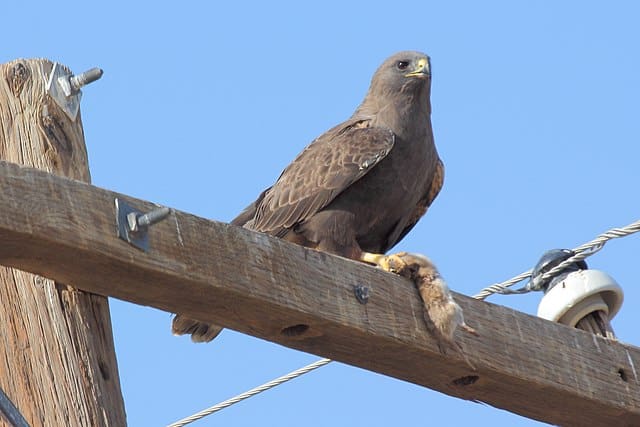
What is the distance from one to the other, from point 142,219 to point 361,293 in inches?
34.3

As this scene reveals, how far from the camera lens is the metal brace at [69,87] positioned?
4534 millimetres

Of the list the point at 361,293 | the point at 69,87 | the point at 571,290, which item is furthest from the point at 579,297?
the point at 69,87

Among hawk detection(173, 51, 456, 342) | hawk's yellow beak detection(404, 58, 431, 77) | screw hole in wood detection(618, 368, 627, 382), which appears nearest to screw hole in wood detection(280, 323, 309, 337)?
screw hole in wood detection(618, 368, 627, 382)

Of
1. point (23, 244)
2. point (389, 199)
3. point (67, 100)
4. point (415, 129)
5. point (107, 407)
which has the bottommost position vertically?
point (107, 407)

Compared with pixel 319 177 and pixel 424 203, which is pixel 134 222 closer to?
pixel 319 177

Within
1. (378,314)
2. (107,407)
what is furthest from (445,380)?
(107,407)

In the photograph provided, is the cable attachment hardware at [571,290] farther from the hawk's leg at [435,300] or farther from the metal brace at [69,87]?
the metal brace at [69,87]

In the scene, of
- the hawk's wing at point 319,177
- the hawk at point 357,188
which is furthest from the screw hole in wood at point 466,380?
the hawk's wing at point 319,177

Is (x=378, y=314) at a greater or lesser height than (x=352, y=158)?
lesser

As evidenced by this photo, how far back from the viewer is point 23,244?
3.53 metres

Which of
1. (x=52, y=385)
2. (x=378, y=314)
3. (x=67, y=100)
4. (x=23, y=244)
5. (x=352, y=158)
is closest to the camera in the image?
(x=23, y=244)

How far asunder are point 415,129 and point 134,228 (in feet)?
11.6

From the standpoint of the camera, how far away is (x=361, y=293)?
168 inches

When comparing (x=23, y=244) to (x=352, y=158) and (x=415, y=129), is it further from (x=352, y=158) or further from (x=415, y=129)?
(x=415, y=129)
